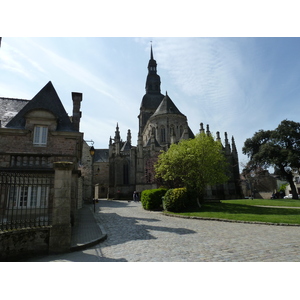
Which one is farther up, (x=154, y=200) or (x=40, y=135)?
(x=40, y=135)

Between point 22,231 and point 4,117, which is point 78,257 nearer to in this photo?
point 22,231

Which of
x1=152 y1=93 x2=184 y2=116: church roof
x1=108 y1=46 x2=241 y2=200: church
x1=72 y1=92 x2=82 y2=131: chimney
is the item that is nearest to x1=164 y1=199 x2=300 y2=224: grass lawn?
x1=72 y1=92 x2=82 y2=131: chimney

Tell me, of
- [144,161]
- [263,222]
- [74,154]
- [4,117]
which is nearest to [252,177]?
[144,161]

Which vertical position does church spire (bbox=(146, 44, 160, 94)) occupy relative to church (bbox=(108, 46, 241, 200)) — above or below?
above

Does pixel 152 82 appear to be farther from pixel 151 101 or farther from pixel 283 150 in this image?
pixel 283 150

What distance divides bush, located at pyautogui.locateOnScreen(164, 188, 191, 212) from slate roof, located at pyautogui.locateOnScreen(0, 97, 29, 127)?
11964mm

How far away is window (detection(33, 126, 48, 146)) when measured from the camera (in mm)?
12684

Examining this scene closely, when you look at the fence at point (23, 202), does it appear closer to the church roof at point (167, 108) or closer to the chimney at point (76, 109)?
the chimney at point (76, 109)

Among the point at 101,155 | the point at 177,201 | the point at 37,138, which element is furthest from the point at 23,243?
the point at 101,155

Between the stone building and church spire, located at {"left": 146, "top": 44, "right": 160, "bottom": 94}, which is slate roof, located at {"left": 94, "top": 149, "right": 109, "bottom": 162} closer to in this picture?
church spire, located at {"left": 146, "top": 44, "right": 160, "bottom": 94}

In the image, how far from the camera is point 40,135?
12.8 meters

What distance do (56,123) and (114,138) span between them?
31048 mm

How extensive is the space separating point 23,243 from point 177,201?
11.9 metres

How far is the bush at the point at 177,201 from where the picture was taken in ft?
53.3
